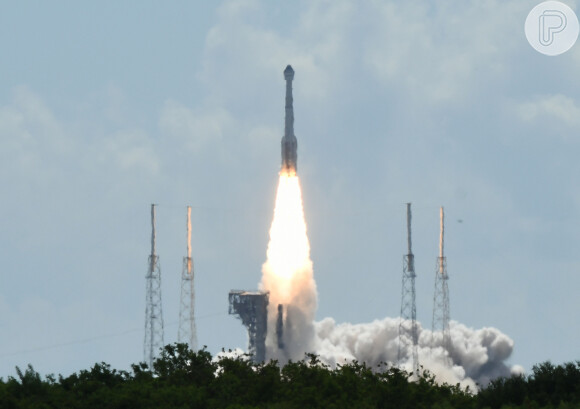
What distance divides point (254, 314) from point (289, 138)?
20893mm

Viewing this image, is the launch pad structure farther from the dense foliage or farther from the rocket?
the dense foliage

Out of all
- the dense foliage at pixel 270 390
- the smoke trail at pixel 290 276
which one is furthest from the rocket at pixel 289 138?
the dense foliage at pixel 270 390

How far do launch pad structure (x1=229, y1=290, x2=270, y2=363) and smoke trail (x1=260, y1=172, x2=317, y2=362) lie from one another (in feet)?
3.81

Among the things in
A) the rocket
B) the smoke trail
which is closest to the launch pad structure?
the smoke trail

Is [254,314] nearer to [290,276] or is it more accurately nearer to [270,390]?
[290,276]

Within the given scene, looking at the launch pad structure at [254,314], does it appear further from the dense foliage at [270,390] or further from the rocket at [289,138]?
the dense foliage at [270,390]

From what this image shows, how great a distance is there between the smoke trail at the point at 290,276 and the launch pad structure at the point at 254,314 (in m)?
1.16

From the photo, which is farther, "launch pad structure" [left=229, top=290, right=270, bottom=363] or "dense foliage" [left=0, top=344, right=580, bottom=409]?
"launch pad structure" [left=229, top=290, right=270, bottom=363]

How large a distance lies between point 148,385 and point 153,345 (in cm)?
6939

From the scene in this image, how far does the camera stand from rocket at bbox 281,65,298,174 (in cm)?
16388

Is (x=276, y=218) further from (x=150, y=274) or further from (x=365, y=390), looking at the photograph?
(x=365, y=390)

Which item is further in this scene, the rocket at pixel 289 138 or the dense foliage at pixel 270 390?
the rocket at pixel 289 138

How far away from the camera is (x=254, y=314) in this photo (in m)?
174

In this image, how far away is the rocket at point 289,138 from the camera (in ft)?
538
